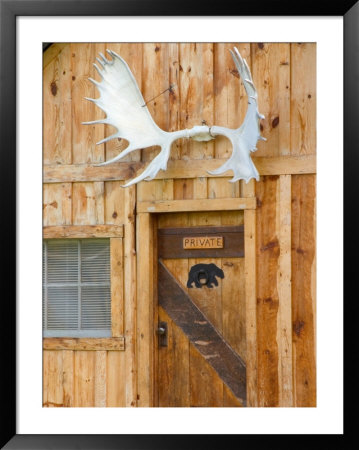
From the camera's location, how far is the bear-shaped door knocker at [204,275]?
232 inches

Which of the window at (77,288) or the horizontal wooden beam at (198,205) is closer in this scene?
the horizontal wooden beam at (198,205)

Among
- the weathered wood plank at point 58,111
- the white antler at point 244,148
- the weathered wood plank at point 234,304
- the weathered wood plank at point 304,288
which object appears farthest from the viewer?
the weathered wood plank at point 58,111

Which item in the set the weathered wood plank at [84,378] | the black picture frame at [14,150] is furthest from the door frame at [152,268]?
the black picture frame at [14,150]

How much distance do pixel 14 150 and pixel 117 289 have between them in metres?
2.36

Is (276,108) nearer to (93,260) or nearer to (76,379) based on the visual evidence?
(93,260)

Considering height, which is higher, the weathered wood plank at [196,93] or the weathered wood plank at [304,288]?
the weathered wood plank at [196,93]

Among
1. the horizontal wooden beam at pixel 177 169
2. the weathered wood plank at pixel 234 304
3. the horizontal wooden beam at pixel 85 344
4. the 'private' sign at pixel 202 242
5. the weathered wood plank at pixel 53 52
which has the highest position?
the weathered wood plank at pixel 53 52

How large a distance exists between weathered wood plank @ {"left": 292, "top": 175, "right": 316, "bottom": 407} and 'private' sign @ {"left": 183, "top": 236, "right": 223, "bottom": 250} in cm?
58

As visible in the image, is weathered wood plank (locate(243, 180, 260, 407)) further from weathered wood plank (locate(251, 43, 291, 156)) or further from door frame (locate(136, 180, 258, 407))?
weathered wood plank (locate(251, 43, 291, 156))

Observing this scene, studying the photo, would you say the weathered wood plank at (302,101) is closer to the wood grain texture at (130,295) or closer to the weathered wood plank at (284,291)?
the weathered wood plank at (284,291)

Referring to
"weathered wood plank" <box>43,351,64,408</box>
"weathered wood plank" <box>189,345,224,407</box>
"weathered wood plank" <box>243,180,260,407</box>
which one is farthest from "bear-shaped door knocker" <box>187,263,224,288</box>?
"weathered wood plank" <box>43,351,64,408</box>

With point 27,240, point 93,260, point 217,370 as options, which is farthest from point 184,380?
point 27,240

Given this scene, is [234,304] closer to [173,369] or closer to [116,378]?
[173,369]

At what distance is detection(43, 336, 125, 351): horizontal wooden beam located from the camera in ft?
19.4
